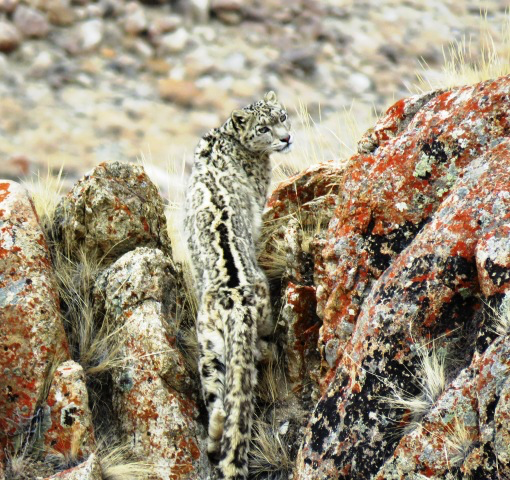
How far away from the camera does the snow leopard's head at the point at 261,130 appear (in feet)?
30.6

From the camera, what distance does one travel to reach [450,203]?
536cm

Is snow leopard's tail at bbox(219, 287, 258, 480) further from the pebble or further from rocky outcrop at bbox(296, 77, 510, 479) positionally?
the pebble

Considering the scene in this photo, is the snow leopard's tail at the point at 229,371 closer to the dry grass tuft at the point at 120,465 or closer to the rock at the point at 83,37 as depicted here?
the dry grass tuft at the point at 120,465

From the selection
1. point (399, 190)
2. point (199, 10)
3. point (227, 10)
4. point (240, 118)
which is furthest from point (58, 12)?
point (399, 190)

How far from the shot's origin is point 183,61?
66625 millimetres

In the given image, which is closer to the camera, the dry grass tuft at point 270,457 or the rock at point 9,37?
the dry grass tuft at point 270,457

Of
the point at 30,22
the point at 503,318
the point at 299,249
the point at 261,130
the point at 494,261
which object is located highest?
the point at 494,261

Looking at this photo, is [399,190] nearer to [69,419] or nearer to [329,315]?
[329,315]

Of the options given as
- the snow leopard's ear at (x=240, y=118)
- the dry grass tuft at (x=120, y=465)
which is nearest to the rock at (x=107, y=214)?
the snow leopard's ear at (x=240, y=118)

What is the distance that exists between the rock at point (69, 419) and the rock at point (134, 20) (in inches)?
2449

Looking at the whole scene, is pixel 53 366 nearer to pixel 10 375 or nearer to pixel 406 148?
pixel 10 375

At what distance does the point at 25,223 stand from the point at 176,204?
134 inches

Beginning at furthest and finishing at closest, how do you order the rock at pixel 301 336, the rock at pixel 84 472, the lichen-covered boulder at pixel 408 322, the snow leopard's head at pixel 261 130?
the snow leopard's head at pixel 261 130
the rock at pixel 301 336
the rock at pixel 84 472
the lichen-covered boulder at pixel 408 322

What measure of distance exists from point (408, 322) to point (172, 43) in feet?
210
